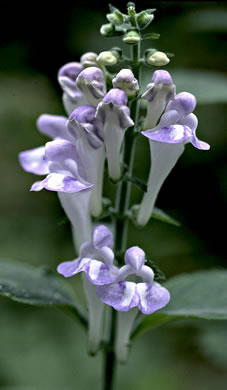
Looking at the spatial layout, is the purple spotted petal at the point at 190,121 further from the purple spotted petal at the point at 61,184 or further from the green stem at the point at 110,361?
the green stem at the point at 110,361

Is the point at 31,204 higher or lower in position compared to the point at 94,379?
higher

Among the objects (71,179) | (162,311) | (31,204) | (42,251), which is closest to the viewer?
(71,179)

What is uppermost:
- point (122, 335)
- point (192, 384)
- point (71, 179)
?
point (71, 179)

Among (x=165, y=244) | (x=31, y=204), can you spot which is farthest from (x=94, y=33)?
(x=165, y=244)

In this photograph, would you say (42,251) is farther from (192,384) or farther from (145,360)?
(192,384)

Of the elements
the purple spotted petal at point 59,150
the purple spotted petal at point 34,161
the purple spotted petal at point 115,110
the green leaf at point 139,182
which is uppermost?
the purple spotted petal at point 115,110

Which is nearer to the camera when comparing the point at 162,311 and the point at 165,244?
the point at 162,311

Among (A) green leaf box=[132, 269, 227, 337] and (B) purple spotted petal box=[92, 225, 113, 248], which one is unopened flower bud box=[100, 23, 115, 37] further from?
(A) green leaf box=[132, 269, 227, 337]

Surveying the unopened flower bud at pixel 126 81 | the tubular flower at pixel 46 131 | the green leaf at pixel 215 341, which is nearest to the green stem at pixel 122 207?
the unopened flower bud at pixel 126 81
